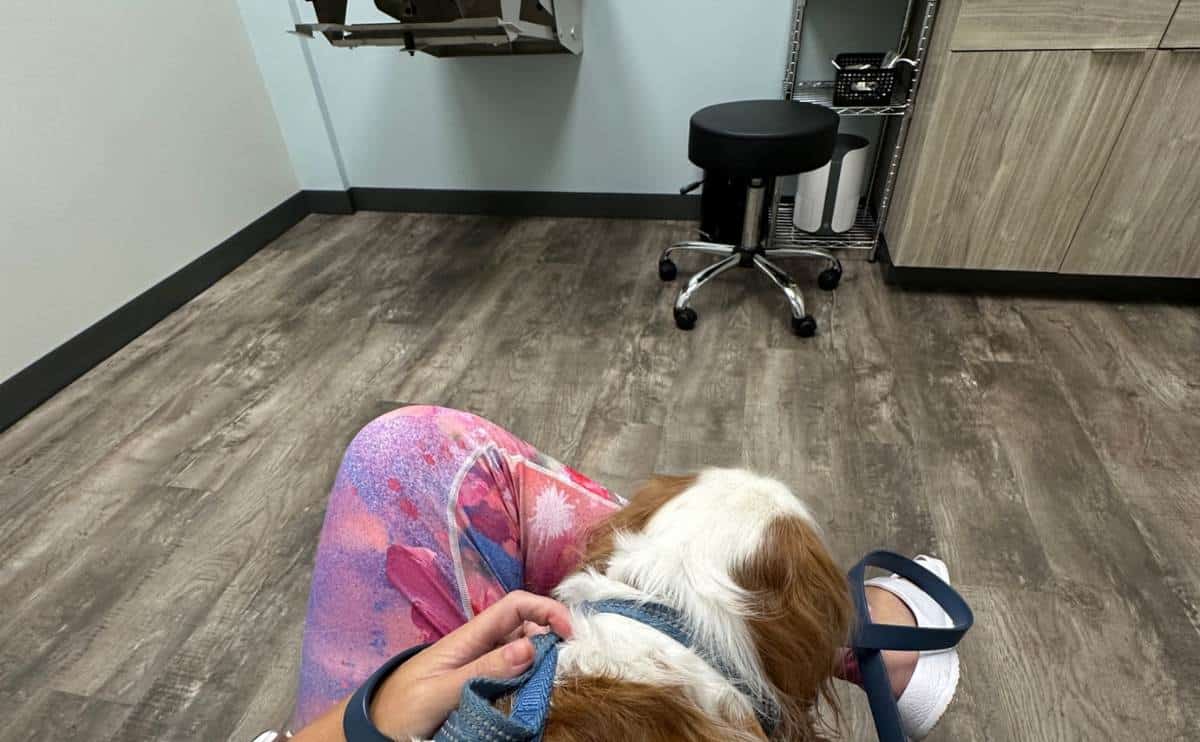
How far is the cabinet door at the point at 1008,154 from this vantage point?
1606mm

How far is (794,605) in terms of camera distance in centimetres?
54

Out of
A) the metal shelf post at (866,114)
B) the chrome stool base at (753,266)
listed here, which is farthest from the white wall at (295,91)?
the metal shelf post at (866,114)

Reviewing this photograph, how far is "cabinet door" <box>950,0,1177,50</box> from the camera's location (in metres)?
1.50

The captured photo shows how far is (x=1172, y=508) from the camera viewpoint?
1251 mm

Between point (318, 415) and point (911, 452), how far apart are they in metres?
1.51

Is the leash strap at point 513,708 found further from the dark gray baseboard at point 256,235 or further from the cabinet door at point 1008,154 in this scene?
the dark gray baseboard at point 256,235

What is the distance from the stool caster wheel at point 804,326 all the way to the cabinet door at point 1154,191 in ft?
2.68

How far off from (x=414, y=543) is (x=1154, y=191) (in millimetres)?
2175

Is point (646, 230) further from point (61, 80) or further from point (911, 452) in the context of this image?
point (61, 80)

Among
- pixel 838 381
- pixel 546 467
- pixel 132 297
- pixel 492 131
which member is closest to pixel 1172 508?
pixel 838 381

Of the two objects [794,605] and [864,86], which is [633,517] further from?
[864,86]

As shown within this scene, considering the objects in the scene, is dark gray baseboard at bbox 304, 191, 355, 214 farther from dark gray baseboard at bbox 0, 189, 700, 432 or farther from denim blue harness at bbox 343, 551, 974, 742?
denim blue harness at bbox 343, 551, 974, 742

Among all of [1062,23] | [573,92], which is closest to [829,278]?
[1062,23]

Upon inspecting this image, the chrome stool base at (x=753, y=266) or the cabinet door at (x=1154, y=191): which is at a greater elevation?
the cabinet door at (x=1154, y=191)
